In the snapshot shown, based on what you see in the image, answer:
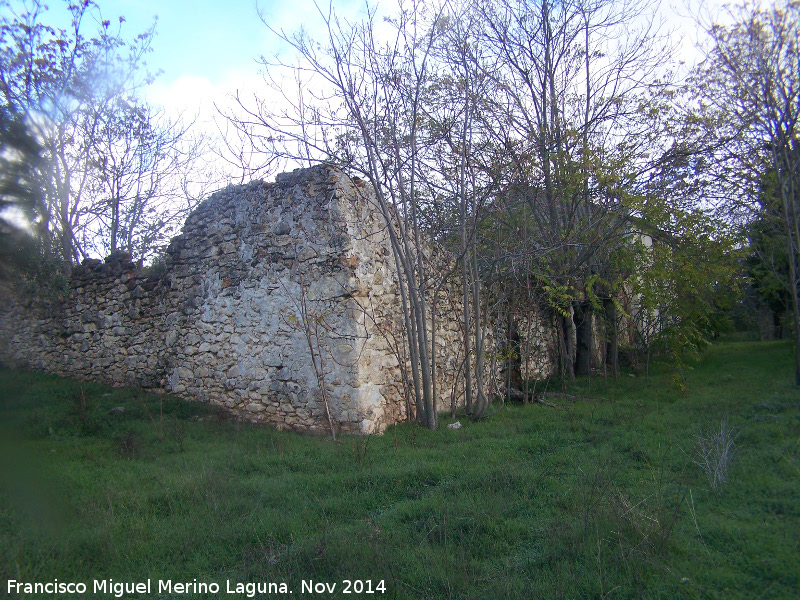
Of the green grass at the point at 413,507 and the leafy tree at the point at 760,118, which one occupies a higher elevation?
the leafy tree at the point at 760,118

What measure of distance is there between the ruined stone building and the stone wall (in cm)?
2

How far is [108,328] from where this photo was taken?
872cm

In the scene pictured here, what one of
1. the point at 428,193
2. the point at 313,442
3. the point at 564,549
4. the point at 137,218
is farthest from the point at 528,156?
the point at 137,218

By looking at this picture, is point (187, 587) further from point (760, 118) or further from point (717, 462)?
point (760, 118)

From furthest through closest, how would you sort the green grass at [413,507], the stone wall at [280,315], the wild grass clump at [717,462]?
the stone wall at [280,315]
the wild grass clump at [717,462]
the green grass at [413,507]

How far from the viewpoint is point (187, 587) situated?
2.88 meters

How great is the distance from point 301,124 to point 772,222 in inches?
341

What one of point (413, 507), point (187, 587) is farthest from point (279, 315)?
point (187, 587)

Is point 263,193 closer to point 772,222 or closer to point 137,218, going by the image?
point 137,218

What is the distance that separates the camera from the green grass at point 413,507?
8.93ft

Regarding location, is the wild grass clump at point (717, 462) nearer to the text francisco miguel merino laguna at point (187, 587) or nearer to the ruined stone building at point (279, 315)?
the text francisco miguel merino laguna at point (187, 587)

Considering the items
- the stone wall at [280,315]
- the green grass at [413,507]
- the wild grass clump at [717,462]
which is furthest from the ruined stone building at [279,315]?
the wild grass clump at [717,462]

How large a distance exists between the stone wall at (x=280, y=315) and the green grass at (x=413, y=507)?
73cm

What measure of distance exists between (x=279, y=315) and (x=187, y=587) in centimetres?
431
